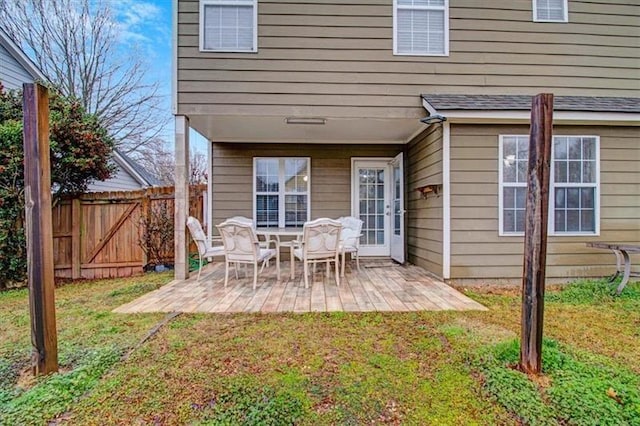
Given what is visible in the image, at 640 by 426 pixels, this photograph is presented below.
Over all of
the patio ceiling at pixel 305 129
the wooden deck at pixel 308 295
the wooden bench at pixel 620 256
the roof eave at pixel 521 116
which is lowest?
the wooden deck at pixel 308 295

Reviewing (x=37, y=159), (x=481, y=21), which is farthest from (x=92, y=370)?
(x=481, y=21)

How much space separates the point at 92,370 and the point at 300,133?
4.63 meters

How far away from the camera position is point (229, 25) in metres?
4.82

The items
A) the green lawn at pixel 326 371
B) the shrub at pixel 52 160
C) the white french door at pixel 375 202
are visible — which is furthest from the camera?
the white french door at pixel 375 202

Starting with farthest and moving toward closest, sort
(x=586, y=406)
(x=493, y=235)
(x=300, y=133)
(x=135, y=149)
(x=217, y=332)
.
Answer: (x=135, y=149) → (x=300, y=133) → (x=493, y=235) → (x=217, y=332) → (x=586, y=406)

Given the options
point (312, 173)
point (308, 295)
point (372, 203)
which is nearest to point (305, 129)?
point (312, 173)

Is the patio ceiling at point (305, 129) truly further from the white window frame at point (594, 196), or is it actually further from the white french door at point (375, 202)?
the white window frame at point (594, 196)

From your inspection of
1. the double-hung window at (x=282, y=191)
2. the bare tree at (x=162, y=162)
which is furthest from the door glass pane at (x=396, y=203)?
the bare tree at (x=162, y=162)

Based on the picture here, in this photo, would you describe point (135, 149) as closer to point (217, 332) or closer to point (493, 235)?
point (217, 332)

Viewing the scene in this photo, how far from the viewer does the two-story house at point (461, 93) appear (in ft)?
15.1

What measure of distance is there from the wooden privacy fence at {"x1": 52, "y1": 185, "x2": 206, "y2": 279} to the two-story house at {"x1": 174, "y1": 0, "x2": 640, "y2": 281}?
1.43 metres

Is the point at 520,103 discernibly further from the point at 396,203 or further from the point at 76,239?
the point at 76,239

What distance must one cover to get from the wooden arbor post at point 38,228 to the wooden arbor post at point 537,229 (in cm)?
317

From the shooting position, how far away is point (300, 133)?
5820 mm
